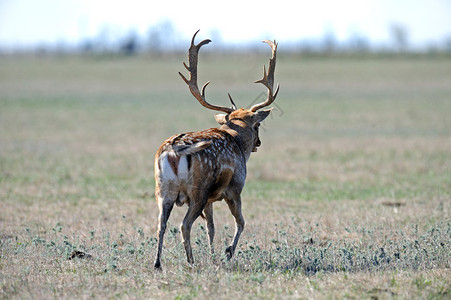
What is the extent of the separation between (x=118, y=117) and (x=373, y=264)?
2621 centimetres

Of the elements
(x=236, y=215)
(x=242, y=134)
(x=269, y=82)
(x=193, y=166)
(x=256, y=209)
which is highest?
(x=269, y=82)

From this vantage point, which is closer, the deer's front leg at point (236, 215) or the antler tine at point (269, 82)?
the deer's front leg at point (236, 215)

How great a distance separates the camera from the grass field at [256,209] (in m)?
7.23

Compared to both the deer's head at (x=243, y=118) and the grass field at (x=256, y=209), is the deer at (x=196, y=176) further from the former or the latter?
the grass field at (x=256, y=209)

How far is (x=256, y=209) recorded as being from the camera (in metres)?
12.4

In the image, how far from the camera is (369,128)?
27.0m

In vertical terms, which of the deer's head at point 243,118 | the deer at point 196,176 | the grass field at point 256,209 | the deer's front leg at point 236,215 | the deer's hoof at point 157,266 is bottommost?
the grass field at point 256,209

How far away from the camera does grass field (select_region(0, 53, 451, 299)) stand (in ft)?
23.7

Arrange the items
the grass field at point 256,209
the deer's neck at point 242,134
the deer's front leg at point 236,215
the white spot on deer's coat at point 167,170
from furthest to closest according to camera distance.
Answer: the deer's neck at point 242,134, the deer's front leg at point 236,215, the white spot on deer's coat at point 167,170, the grass field at point 256,209

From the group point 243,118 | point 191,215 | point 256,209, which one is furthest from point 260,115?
point 256,209

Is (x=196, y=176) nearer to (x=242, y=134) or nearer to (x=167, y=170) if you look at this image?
(x=167, y=170)

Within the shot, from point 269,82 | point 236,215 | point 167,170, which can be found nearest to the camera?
point 167,170

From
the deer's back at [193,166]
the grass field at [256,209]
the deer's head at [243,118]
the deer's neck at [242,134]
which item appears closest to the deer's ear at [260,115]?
the deer's head at [243,118]

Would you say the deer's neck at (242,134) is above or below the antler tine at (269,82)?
below
